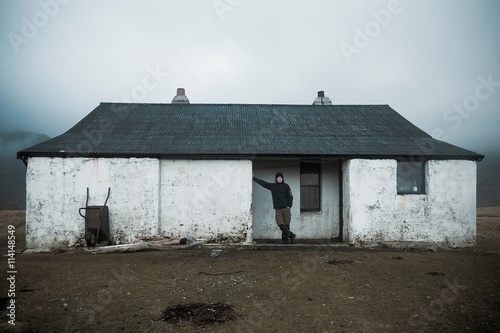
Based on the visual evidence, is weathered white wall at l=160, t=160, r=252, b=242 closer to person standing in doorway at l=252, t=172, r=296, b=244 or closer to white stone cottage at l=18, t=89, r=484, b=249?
white stone cottage at l=18, t=89, r=484, b=249

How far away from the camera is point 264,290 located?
6.12 metres

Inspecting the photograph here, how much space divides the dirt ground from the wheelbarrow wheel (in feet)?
1.29

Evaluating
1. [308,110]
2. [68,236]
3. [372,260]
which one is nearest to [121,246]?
[68,236]

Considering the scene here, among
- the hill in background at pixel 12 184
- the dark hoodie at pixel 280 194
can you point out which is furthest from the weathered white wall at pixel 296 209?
the hill in background at pixel 12 184

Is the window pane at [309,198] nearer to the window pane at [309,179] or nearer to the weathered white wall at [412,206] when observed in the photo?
the window pane at [309,179]

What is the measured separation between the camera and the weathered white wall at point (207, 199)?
34.4ft

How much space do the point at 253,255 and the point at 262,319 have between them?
406cm

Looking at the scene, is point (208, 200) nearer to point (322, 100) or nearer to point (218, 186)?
point (218, 186)

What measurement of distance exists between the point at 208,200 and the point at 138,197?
7.48 ft

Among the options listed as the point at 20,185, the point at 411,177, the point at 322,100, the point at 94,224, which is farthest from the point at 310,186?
the point at 20,185

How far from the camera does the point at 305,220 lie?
12.0m

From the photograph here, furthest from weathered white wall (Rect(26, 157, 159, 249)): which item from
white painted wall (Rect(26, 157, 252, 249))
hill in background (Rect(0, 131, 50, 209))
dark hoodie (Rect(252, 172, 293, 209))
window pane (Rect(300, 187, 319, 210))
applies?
hill in background (Rect(0, 131, 50, 209))

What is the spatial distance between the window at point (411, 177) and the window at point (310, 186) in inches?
114

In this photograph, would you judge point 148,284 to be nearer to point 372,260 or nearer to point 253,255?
point 253,255
